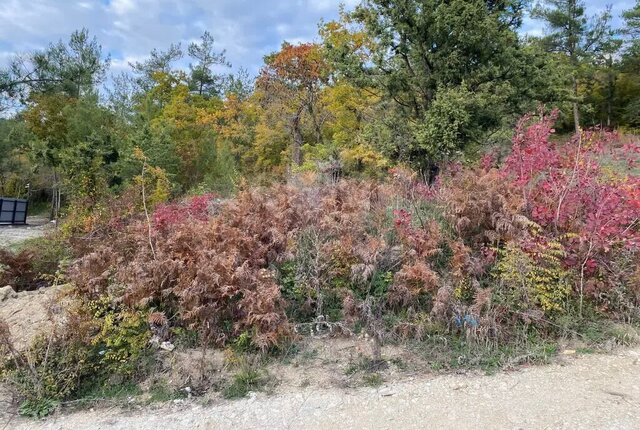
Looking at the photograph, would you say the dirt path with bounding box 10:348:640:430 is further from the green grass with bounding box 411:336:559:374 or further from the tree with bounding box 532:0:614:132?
the tree with bounding box 532:0:614:132

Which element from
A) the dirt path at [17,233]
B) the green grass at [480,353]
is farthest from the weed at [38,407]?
the dirt path at [17,233]

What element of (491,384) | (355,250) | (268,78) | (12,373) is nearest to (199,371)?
(12,373)

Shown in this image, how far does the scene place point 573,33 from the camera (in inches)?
816

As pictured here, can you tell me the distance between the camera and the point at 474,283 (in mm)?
3732

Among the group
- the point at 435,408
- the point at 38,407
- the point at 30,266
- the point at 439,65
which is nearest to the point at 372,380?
the point at 435,408

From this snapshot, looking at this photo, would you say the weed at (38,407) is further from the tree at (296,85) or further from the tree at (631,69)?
the tree at (631,69)

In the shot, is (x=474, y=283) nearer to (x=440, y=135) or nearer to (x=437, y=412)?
(x=437, y=412)

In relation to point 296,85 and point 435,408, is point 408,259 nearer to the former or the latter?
point 435,408

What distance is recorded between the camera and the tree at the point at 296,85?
17.5m

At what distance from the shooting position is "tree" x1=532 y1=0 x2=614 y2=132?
20.5 metres

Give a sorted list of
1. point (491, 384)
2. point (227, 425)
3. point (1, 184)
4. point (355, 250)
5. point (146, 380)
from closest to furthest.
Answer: point (227, 425) < point (491, 384) < point (146, 380) < point (355, 250) < point (1, 184)

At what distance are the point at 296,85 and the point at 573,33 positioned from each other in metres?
15.1

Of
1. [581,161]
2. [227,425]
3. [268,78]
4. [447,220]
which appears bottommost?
[227,425]

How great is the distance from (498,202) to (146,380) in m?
3.64
